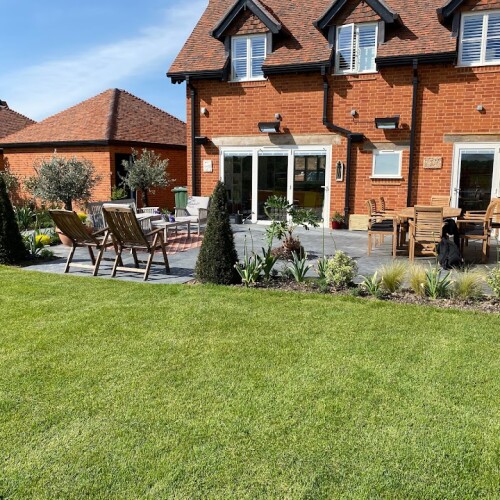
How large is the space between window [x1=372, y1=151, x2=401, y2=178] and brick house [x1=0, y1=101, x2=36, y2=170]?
1801 centimetres

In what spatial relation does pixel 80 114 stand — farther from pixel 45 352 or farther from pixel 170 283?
pixel 45 352

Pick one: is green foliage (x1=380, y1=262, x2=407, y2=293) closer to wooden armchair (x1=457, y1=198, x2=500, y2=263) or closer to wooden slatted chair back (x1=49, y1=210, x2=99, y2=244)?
wooden armchair (x1=457, y1=198, x2=500, y2=263)

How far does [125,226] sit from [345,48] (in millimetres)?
9084

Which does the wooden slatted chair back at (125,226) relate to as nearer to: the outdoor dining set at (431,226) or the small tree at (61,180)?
the outdoor dining set at (431,226)

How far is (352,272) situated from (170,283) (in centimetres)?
273

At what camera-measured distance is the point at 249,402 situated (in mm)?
3631

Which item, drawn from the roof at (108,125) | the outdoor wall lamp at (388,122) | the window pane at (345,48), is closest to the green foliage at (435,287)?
the outdoor wall lamp at (388,122)

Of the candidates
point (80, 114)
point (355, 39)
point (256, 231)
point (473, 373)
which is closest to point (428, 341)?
point (473, 373)

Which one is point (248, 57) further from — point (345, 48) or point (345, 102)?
point (345, 102)

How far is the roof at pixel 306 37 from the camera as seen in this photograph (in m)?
12.7

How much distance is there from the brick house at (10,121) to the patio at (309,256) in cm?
1607

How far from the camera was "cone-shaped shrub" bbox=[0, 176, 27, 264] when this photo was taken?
8750mm

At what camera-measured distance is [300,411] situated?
138 inches

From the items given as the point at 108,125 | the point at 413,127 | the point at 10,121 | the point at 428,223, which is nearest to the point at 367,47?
the point at 413,127
